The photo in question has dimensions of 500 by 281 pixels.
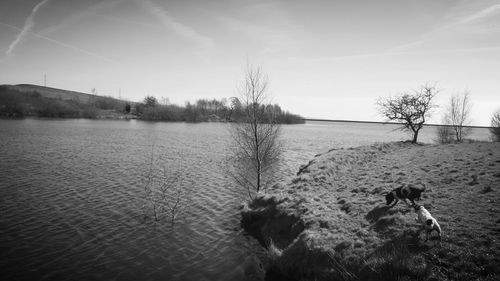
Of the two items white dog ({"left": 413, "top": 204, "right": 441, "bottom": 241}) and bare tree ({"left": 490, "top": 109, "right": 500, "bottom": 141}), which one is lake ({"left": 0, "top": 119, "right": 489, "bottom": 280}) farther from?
bare tree ({"left": 490, "top": 109, "right": 500, "bottom": 141})

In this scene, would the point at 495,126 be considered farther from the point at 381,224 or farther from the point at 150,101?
the point at 150,101

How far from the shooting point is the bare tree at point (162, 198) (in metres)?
18.1

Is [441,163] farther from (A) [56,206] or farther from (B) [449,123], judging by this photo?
(B) [449,123]

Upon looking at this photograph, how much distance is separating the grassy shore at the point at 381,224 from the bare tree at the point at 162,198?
18.3 feet

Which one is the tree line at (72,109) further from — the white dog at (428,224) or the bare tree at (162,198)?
the white dog at (428,224)

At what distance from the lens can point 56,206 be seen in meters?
18.4

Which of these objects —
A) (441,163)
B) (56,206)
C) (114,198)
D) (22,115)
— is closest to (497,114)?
(441,163)

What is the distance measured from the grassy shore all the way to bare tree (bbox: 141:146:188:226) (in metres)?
5.58

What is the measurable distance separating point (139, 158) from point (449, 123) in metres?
57.7

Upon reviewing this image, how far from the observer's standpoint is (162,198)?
20828 mm

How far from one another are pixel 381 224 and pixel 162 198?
53.4 ft

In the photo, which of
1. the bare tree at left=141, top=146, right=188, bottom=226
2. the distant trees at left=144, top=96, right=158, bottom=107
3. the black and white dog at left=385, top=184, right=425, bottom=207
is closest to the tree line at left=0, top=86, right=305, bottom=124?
the distant trees at left=144, top=96, right=158, bottom=107

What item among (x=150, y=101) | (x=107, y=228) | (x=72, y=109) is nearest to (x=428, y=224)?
(x=107, y=228)

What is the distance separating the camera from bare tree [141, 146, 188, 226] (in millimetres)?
18125
